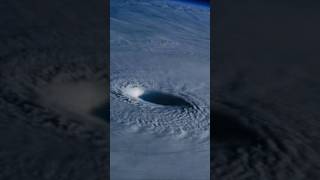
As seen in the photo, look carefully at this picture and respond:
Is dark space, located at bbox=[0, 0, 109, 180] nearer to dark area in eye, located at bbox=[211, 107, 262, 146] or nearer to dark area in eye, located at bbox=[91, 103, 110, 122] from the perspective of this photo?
dark area in eye, located at bbox=[91, 103, 110, 122]

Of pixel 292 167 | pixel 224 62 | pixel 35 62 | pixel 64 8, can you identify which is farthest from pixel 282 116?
pixel 64 8

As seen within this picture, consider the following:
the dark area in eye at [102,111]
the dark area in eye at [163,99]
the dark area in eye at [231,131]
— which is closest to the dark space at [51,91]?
the dark area in eye at [102,111]

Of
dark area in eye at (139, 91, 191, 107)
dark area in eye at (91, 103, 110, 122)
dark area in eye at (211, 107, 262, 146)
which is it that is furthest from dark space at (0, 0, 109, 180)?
dark area in eye at (211, 107, 262, 146)

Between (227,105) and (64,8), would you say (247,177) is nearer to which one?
(227,105)

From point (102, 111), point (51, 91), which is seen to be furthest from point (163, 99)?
point (51, 91)

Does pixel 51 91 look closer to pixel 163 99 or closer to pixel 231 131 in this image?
pixel 163 99

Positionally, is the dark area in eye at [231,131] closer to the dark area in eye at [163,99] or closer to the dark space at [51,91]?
the dark area in eye at [163,99]
